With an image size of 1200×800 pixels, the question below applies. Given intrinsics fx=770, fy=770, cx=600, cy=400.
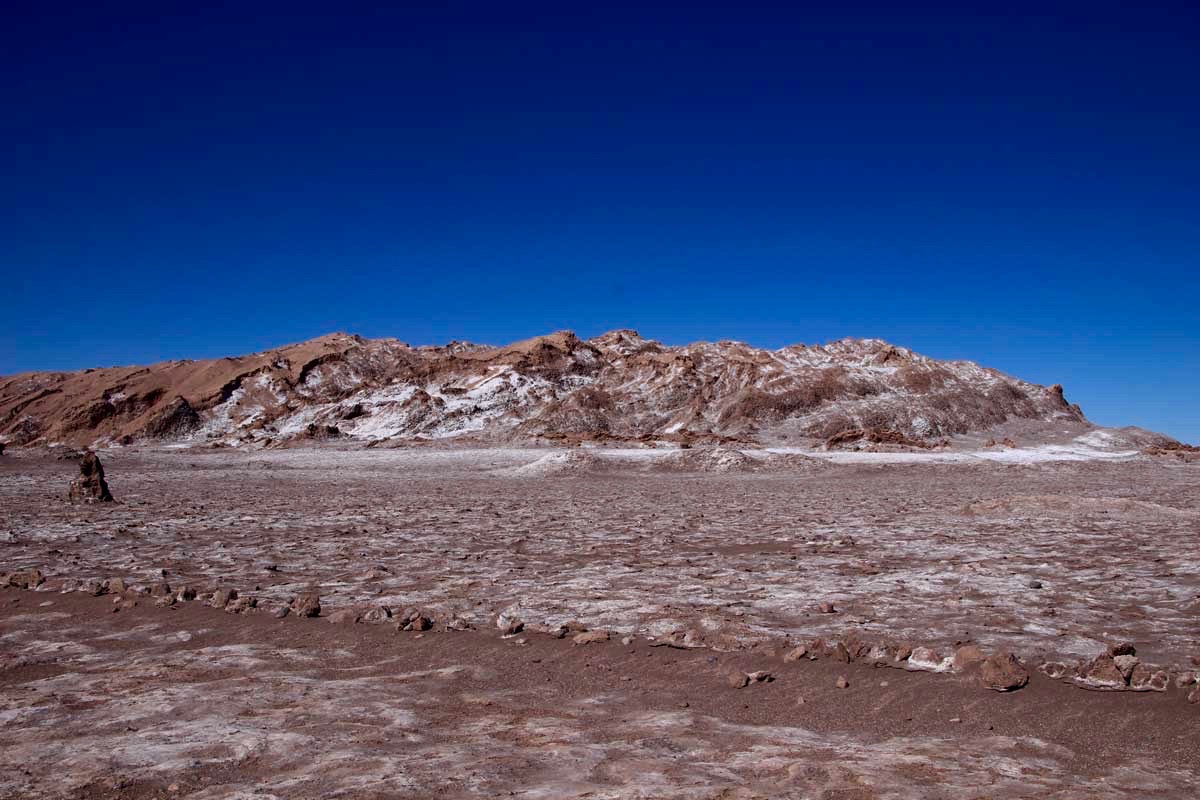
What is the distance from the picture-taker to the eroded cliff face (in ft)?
199

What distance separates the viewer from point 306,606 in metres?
7.45

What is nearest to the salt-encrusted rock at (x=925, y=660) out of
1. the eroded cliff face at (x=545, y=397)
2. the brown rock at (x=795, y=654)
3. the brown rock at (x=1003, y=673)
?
the brown rock at (x=1003, y=673)

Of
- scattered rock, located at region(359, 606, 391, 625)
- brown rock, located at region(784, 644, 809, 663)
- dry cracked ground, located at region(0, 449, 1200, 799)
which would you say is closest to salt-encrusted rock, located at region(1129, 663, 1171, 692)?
dry cracked ground, located at region(0, 449, 1200, 799)

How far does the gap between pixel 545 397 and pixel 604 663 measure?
65187 millimetres

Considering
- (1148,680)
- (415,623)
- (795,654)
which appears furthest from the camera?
(415,623)

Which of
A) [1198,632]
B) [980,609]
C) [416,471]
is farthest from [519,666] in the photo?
[416,471]

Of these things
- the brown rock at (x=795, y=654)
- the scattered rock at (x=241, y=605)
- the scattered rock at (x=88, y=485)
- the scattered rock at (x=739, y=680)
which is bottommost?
the scattered rock at (x=739, y=680)

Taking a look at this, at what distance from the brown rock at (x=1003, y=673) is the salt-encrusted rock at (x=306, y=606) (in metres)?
5.79

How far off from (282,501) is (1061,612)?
18818 millimetres

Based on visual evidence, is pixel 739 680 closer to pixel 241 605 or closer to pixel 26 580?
pixel 241 605

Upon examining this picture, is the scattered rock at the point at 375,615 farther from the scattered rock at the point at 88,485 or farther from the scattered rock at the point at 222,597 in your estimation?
the scattered rock at the point at 88,485

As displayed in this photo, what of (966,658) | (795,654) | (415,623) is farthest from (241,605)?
(966,658)

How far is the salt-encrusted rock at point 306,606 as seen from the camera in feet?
24.3

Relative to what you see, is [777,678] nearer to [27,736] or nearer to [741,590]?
[741,590]
